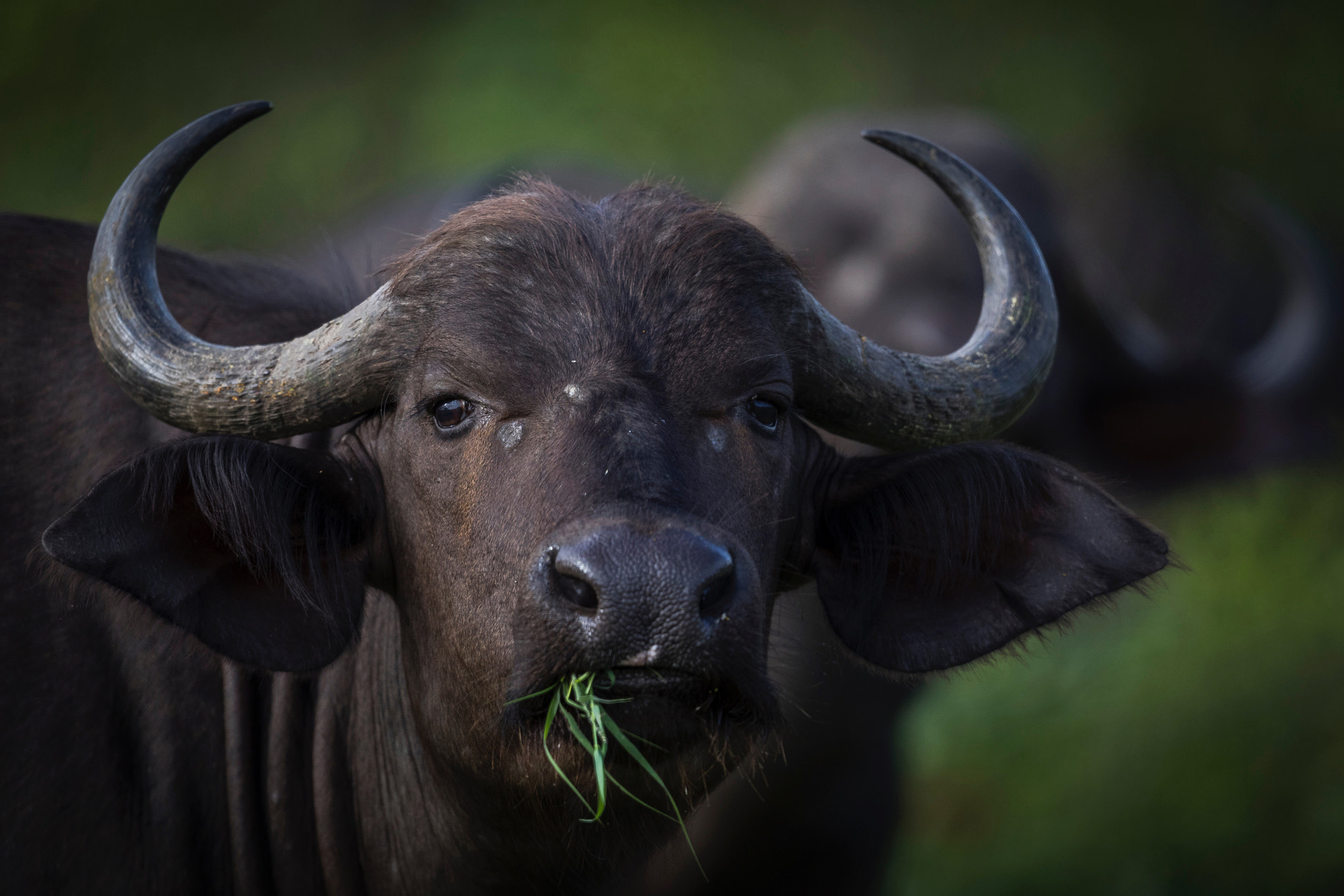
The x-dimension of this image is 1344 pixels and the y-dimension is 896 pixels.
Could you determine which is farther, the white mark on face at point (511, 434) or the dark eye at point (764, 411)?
the dark eye at point (764, 411)

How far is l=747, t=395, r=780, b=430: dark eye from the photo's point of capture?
8.44 ft

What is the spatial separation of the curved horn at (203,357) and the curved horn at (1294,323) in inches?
222

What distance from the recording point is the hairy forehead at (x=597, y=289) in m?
2.41

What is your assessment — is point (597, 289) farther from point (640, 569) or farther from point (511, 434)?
point (640, 569)

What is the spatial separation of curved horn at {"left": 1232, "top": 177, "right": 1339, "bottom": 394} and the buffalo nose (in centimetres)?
553

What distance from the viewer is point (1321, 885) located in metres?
5.55

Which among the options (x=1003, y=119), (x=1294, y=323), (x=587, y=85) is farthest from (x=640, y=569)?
(x=587, y=85)

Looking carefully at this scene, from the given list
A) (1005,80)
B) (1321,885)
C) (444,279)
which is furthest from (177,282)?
(1005,80)

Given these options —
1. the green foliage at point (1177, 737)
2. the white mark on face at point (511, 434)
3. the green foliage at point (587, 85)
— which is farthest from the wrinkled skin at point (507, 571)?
the green foliage at point (587, 85)

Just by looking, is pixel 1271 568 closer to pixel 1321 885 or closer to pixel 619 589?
pixel 1321 885

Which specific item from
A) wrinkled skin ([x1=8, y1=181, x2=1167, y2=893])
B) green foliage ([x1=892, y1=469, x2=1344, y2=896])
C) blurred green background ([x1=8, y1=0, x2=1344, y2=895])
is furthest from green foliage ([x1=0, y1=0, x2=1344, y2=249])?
wrinkled skin ([x1=8, y1=181, x2=1167, y2=893])

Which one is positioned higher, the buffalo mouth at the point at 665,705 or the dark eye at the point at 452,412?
the dark eye at the point at 452,412

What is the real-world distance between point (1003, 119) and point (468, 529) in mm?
11082

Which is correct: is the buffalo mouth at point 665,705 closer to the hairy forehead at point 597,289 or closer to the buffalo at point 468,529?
the buffalo at point 468,529
